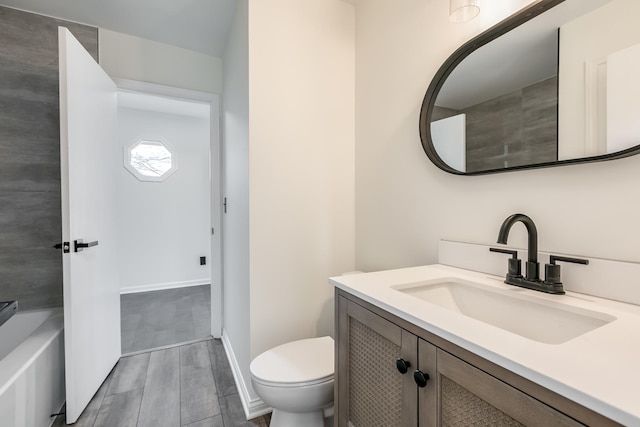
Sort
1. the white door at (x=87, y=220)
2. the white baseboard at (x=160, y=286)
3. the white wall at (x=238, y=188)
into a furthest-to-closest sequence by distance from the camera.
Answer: the white baseboard at (x=160, y=286), the white wall at (x=238, y=188), the white door at (x=87, y=220)

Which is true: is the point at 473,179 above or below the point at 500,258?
above

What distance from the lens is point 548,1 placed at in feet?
2.98

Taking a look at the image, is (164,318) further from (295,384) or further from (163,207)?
(295,384)

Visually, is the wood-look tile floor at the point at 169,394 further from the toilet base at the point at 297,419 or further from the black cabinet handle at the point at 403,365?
the black cabinet handle at the point at 403,365

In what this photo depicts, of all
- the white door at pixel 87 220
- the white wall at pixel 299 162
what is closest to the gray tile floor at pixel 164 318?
the white door at pixel 87 220

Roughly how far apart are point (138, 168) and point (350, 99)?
318 centimetres

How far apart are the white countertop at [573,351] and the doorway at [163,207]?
2.87m

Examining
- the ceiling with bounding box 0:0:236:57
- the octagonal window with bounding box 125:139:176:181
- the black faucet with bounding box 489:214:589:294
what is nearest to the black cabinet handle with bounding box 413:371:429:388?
the black faucet with bounding box 489:214:589:294

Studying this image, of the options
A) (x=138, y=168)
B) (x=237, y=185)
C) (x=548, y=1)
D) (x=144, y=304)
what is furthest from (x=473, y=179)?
(x=138, y=168)

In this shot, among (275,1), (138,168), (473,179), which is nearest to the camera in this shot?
(473,179)

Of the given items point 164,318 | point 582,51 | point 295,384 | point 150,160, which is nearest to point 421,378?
point 295,384

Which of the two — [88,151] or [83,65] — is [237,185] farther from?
[83,65]

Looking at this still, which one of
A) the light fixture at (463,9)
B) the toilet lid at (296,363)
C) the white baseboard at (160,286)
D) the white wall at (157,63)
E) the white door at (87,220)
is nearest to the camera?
the light fixture at (463,9)

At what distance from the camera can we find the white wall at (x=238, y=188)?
1.60 meters
